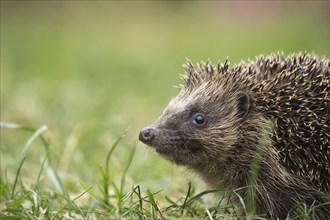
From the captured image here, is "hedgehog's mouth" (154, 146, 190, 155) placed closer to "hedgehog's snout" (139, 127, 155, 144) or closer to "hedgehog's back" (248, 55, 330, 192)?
"hedgehog's snout" (139, 127, 155, 144)

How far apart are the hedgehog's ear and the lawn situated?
0.79 metres

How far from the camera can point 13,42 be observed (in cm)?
1847

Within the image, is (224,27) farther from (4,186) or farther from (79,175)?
(4,186)

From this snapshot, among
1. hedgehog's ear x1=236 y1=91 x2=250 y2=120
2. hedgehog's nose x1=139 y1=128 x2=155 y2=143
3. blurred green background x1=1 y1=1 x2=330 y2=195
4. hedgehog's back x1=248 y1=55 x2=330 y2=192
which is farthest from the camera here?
blurred green background x1=1 y1=1 x2=330 y2=195

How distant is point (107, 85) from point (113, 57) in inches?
155

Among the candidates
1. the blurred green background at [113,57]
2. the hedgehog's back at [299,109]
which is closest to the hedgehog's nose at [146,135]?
the blurred green background at [113,57]

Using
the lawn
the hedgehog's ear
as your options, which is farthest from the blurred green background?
the hedgehog's ear

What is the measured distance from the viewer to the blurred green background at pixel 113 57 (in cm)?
809

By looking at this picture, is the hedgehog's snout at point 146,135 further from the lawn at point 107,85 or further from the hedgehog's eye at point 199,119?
the hedgehog's eye at point 199,119

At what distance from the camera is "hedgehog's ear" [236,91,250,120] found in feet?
18.8

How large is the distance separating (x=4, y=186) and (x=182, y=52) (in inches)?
489

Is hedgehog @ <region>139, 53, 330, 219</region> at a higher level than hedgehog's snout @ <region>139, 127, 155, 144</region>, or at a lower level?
higher

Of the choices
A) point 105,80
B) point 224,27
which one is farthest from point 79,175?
point 224,27

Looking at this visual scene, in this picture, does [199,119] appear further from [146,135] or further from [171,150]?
[146,135]
